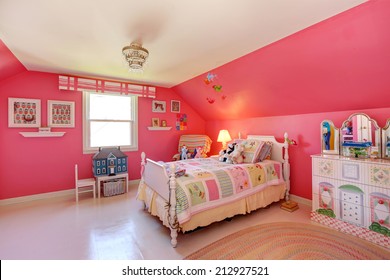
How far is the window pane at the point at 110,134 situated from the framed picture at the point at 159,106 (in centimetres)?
73

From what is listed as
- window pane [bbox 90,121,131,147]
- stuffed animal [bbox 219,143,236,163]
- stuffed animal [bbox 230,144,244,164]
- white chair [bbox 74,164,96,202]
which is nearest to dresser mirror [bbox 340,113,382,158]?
stuffed animal [bbox 230,144,244,164]

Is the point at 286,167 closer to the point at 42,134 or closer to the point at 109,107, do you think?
the point at 109,107

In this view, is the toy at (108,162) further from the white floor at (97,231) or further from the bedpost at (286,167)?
the bedpost at (286,167)

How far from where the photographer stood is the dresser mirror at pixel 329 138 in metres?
2.69

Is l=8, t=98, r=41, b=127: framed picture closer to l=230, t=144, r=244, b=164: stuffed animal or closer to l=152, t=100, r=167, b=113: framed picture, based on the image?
l=152, t=100, r=167, b=113: framed picture

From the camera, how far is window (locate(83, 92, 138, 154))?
3879 mm

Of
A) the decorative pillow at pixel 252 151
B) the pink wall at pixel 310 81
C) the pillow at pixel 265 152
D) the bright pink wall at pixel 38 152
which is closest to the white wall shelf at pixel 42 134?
the bright pink wall at pixel 38 152

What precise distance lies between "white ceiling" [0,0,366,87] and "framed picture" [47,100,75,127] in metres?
0.79

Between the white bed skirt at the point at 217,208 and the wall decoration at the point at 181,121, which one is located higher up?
the wall decoration at the point at 181,121

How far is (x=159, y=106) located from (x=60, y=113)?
205 cm

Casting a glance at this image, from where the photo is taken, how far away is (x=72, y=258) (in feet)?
6.09

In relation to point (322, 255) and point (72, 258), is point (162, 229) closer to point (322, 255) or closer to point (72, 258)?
point (72, 258)

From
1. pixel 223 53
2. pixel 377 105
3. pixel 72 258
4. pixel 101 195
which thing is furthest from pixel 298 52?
pixel 101 195

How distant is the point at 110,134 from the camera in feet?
13.6
